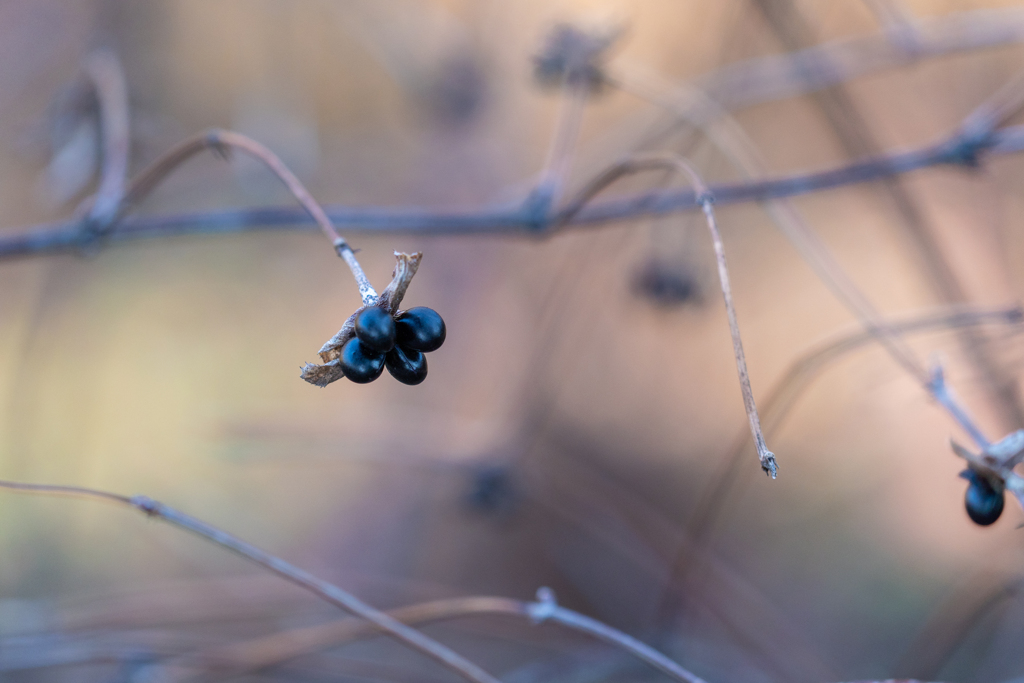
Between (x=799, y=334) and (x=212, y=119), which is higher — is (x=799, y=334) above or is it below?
below

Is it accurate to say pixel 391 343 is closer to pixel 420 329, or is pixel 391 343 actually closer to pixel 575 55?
pixel 420 329

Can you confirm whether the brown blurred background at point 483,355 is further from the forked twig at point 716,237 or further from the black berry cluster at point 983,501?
the black berry cluster at point 983,501

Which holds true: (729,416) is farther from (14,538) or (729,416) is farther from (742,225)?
(14,538)

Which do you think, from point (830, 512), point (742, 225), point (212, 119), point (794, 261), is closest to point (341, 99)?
point (212, 119)

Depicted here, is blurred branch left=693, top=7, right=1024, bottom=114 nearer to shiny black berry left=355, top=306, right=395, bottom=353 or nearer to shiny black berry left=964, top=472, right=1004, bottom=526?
shiny black berry left=964, top=472, right=1004, bottom=526

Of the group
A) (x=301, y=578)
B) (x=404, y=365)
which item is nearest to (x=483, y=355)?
(x=301, y=578)

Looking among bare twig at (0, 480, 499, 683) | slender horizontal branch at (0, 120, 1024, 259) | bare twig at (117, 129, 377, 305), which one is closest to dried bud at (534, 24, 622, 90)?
slender horizontal branch at (0, 120, 1024, 259)
